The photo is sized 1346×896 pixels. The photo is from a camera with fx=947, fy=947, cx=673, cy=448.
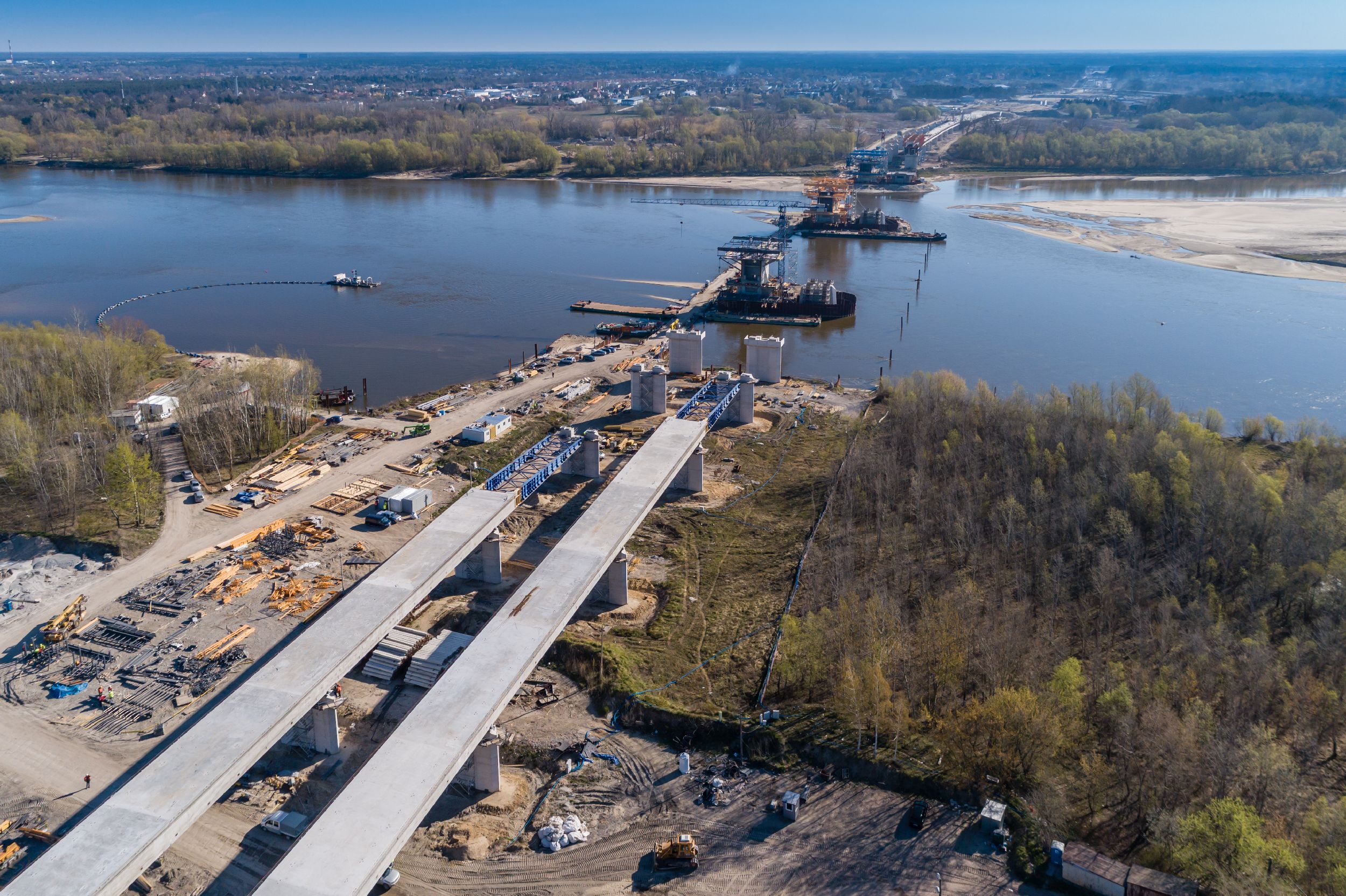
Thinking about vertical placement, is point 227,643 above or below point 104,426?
below

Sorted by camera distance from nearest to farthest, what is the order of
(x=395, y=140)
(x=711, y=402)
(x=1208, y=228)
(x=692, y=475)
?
(x=692, y=475), (x=711, y=402), (x=1208, y=228), (x=395, y=140)

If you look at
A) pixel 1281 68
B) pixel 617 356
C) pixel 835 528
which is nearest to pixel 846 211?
pixel 617 356

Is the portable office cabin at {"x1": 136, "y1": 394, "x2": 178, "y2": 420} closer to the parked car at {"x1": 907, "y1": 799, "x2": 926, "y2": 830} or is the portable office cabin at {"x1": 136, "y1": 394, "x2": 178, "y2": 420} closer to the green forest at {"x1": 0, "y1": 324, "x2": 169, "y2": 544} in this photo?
the green forest at {"x1": 0, "y1": 324, "x2": 169, "y2": 544}

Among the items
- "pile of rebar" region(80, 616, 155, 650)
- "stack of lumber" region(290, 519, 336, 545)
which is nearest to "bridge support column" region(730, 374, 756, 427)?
"stack of lumber" region(290, 519, 336, 545)

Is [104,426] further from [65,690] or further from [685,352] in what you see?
[685,352]

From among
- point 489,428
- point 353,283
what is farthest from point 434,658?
point 353,283

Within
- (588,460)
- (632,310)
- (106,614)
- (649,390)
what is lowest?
(106,614)
